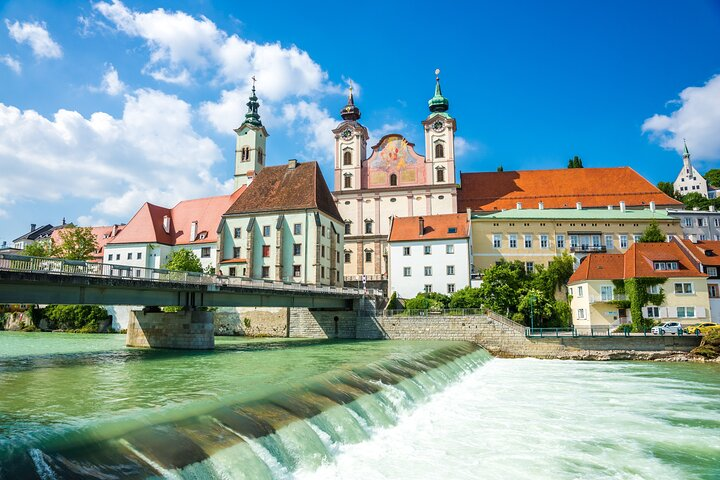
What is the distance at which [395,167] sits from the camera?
76250 mm

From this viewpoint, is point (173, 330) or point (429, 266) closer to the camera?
point (173, 330)

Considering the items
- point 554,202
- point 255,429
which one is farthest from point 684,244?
point 255,429

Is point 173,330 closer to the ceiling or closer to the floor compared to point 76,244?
closer to the floor

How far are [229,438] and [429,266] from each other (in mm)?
46665

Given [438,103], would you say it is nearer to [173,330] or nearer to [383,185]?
[383,185]

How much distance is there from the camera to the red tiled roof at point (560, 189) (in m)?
71.0

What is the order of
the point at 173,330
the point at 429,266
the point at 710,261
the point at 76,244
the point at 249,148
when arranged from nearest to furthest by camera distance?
the point at 173,330
the point at 710,261
the point at 429,266
the point at 76,244
the point at 249,148

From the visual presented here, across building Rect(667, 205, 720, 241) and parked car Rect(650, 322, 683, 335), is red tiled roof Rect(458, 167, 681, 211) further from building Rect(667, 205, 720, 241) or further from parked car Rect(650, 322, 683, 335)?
parked car Rect(650, 322, 683, 335)

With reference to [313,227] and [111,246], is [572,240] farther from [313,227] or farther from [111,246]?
[111,246]

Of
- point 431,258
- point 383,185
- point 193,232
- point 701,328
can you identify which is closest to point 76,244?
point 193,232

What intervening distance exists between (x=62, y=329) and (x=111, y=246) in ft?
55.4

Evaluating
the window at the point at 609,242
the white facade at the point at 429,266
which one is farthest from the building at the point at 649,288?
the window at the point at 609,242

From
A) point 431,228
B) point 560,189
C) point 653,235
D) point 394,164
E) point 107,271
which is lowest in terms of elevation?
point 107,271

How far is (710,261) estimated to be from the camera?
49.7 m
